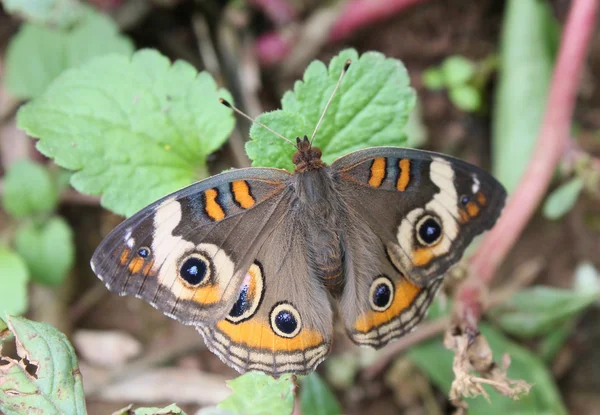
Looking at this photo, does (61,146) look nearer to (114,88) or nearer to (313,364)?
(114,88)

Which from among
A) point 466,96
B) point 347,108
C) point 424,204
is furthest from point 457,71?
point 424,204

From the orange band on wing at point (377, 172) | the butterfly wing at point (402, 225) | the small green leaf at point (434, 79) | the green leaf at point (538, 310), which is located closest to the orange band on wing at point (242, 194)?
the butterfly wing at point (402, 225)

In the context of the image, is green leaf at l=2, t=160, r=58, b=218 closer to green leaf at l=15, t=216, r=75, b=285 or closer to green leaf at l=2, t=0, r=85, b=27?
green leaf at l=15, t=216, r=75, b=285

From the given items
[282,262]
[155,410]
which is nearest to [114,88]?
[282,262]

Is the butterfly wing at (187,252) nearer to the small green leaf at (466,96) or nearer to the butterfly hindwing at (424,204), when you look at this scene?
the butterfly hindwing at (424,204)

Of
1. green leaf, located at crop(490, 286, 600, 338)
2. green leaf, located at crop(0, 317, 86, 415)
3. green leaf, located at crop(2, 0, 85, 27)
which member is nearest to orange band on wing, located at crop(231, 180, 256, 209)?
green leaf, located at crop(0, 317, 86, 415)

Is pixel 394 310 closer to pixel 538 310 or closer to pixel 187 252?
pixel 187 252
